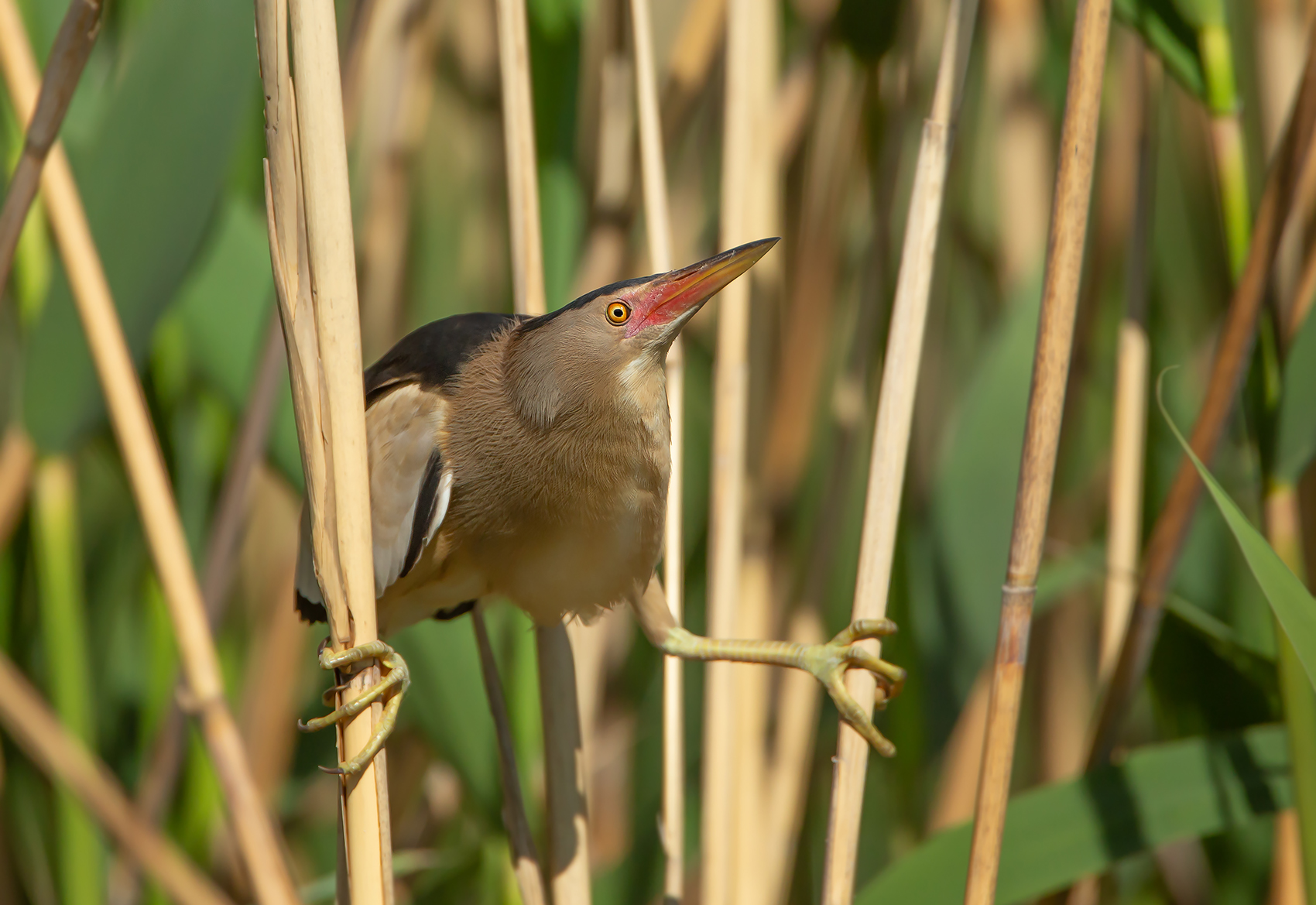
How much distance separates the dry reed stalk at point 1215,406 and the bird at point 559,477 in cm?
22

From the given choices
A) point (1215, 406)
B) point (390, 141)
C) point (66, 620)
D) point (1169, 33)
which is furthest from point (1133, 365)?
point (66, 620)

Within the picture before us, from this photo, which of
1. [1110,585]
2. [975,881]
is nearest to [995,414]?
[1110,585]

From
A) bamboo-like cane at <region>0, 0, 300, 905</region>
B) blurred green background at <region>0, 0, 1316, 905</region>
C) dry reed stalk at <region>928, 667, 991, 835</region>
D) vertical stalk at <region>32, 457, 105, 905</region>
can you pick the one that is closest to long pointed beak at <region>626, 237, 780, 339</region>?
blurred green background at <region>0, 0, 1316, 905</region>

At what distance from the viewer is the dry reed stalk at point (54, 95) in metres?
0.88

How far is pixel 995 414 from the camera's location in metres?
1.25

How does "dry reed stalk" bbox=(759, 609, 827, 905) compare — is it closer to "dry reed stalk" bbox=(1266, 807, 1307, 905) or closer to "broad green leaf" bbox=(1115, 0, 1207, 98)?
"dry reed stalk" bbox=(1266, 807, 1307, 905)

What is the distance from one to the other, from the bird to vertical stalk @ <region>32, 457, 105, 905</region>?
44 cm

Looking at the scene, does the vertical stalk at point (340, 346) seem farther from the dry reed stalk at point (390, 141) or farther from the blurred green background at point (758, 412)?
the dry reed stalk at point (390, 141)

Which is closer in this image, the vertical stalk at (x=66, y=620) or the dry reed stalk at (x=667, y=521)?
the dry reed stalk at (x=667, y=521)

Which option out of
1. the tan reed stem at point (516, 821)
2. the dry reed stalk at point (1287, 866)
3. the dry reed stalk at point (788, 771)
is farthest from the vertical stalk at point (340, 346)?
the dry reed stalk at point (1287, 866)

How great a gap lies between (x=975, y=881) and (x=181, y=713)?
0.91m

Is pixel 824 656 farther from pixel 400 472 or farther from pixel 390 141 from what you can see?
pixel 390 141

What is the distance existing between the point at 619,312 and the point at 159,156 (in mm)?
453

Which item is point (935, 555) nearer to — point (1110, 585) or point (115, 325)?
point (1110, 585)
